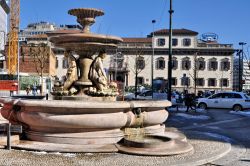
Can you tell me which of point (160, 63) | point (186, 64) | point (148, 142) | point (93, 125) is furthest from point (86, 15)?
point (186, 64)

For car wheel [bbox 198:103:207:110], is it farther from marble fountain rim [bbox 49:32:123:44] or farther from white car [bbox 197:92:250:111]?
marble fountain rim [bbox 49:32:123:44]

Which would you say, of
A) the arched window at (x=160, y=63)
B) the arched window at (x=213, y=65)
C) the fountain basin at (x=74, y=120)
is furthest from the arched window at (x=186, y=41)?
the fountain basin at (x=74, y=120)

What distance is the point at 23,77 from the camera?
53.5 meters

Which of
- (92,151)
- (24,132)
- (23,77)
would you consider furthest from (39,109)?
(23,77)

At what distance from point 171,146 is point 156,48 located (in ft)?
283

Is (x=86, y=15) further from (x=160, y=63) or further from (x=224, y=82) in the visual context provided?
(x=224, y=82)

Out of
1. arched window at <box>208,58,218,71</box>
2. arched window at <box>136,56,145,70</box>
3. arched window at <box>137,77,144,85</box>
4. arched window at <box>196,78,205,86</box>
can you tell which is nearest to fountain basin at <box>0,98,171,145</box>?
arched window at <box>136,56,145,70</box>

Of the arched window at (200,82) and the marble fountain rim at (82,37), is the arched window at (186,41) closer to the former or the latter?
the arched window at (200,82)

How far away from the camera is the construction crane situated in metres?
77.1

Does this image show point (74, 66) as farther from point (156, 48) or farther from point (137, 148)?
point (156, 48)

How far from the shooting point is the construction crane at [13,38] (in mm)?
77062

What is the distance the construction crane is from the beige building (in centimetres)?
2349

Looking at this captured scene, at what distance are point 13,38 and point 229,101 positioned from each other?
5967 cm

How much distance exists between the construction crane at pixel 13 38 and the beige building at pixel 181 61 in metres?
23.5
